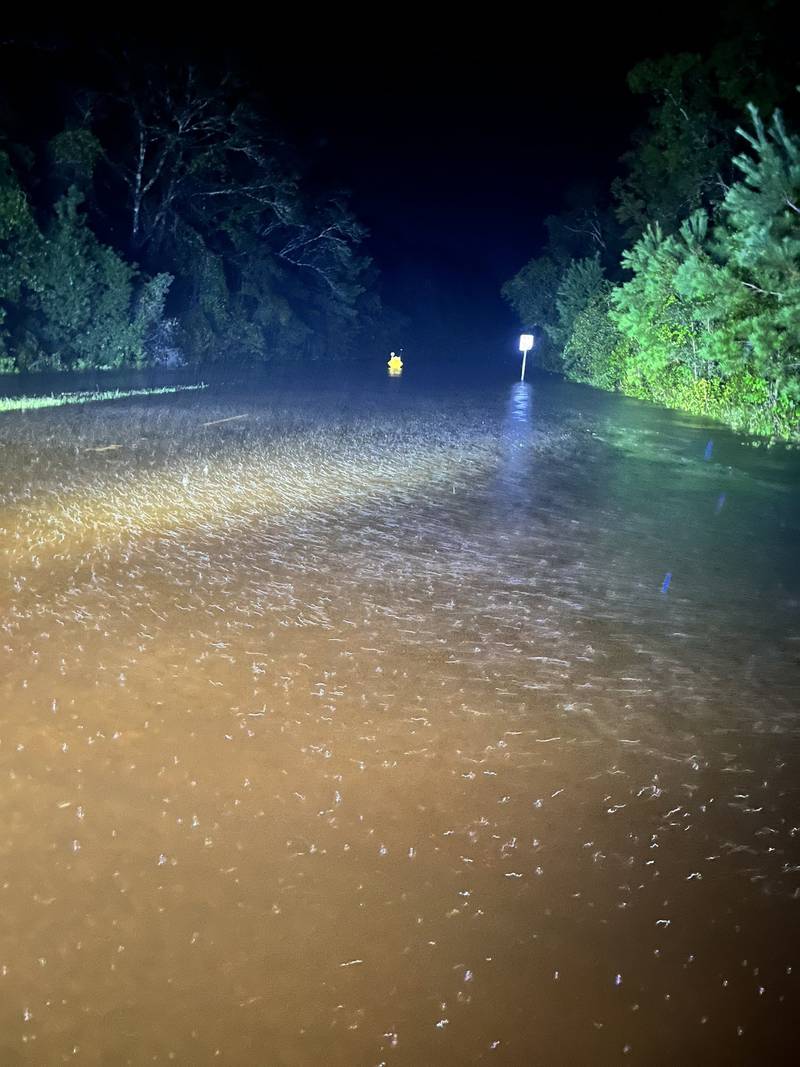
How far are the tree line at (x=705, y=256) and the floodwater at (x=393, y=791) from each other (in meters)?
7.81

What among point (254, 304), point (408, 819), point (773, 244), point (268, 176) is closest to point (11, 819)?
point (408, 819)

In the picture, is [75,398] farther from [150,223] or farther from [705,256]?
[150,223]

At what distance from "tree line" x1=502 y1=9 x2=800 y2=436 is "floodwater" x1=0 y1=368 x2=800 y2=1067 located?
25.6ft

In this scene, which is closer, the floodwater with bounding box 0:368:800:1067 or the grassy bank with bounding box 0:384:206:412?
the floodwater with bounding box 0:368:800:1067

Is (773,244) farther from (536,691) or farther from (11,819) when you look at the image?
(11,819)

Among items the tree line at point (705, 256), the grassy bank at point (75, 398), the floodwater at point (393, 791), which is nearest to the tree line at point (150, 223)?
the grassy bank at point (75, 398)

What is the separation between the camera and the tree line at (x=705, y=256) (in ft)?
54.6

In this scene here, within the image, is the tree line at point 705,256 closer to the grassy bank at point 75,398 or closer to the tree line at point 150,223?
the grassy bank at point 75,398

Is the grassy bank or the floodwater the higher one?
the grassy bank

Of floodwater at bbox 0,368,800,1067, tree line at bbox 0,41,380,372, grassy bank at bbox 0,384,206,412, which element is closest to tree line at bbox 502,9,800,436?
floodwater at bbox 0,368,800,1067

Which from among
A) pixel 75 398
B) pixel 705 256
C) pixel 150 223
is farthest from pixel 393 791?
pixel 150 223

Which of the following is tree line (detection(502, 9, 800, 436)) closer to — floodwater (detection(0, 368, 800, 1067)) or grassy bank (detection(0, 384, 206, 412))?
floodwater (detection(0, 368, 800, 1067))

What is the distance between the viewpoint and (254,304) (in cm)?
5228

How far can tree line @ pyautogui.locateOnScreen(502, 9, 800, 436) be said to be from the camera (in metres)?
16.6
